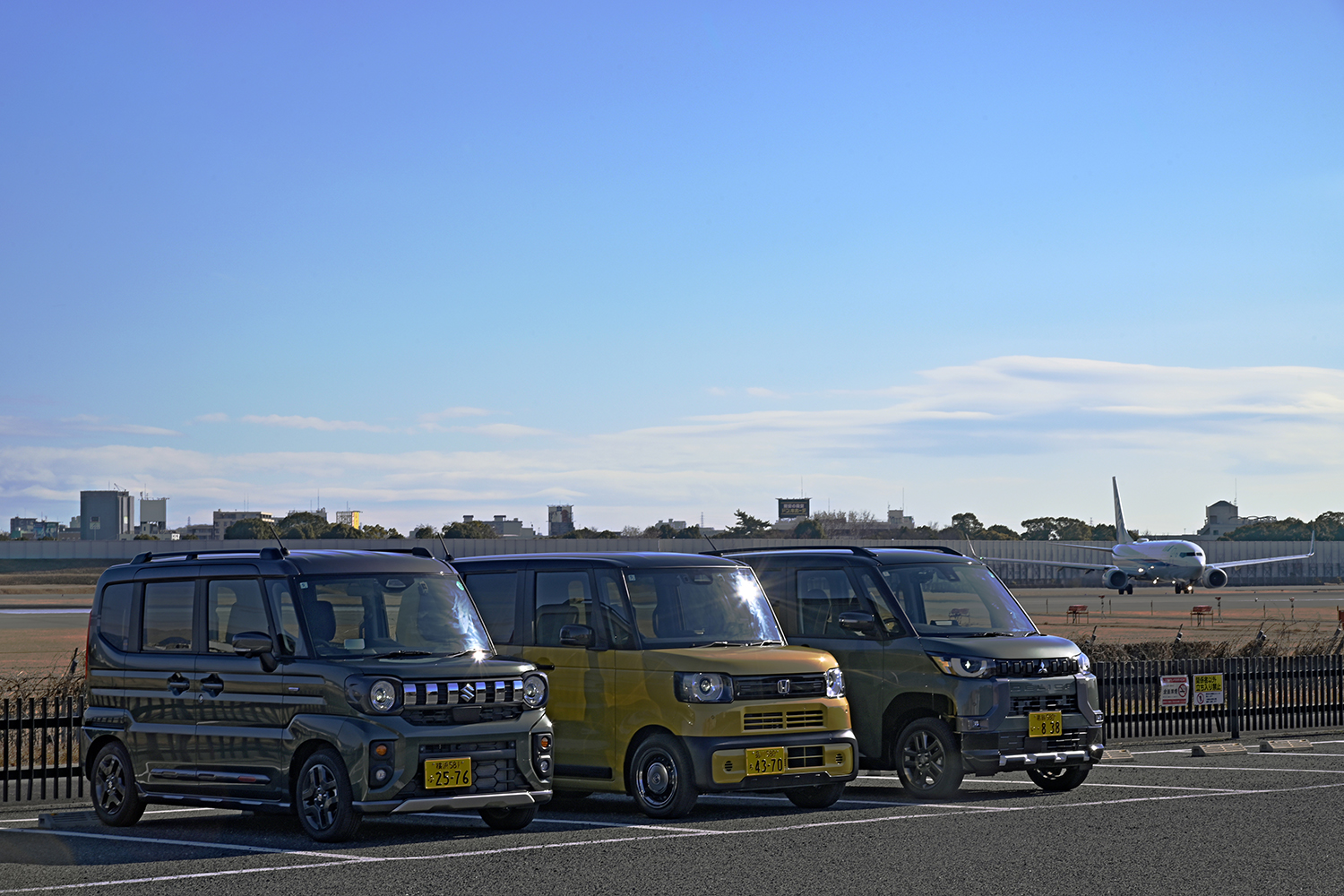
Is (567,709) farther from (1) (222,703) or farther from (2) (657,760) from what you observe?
(1) (222,703)

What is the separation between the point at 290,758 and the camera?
11.5 meters

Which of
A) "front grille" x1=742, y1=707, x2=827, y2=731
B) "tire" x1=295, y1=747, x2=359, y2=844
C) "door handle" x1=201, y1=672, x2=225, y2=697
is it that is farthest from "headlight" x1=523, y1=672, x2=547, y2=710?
"door handle" x1=201, y1=672, x2=225, y2=697

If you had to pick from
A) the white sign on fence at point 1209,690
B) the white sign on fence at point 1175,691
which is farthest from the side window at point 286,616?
the white sign on fence at point 1209,690

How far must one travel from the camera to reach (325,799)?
1138cm

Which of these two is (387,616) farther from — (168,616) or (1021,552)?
(1021,552)

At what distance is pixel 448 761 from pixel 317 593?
180cm

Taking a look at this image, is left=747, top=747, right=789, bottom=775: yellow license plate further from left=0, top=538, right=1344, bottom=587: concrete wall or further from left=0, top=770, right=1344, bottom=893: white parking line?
left=0, top=538, right=1344, bottom=587: concrete wall

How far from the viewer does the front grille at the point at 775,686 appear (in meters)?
12.6

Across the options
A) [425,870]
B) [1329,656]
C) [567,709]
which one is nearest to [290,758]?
[425,870]

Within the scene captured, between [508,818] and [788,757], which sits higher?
[788,757]

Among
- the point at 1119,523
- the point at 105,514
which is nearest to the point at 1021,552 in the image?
the point at 1119,523

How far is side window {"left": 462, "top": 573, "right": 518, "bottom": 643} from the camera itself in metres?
14.2

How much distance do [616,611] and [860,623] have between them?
107 inches

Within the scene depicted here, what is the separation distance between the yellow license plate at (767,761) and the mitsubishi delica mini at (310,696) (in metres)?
1.75
